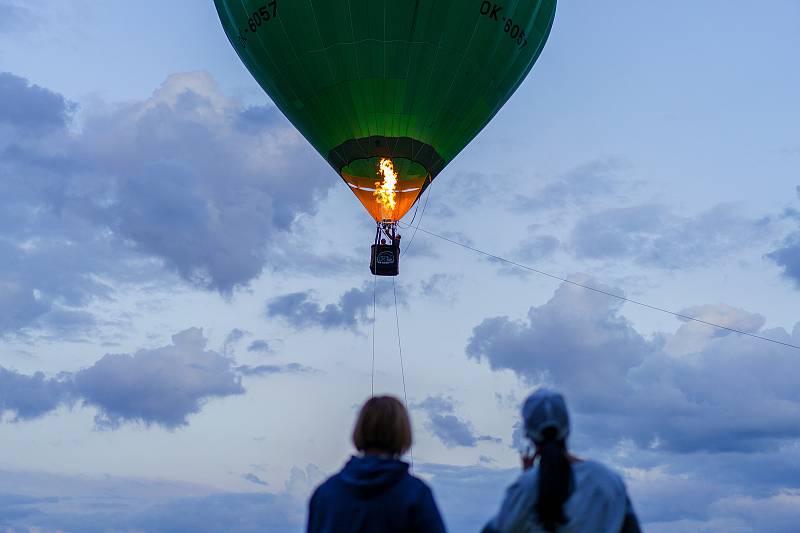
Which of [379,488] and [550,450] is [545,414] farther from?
[379,488]

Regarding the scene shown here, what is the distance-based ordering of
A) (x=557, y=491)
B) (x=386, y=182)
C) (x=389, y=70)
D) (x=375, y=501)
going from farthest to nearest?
(x=386, y=182)
(x=389, y=70)
(x=375, y=501)
(x=557, y=491)

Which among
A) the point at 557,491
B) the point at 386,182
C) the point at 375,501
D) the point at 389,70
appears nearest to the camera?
the point at 557,491

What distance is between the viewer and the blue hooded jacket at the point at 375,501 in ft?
14.1

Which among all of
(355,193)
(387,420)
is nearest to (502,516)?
(387,420)

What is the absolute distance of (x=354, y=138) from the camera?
81.0 feet

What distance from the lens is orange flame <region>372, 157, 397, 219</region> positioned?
2488 centimetres

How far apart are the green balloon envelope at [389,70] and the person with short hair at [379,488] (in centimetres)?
1954

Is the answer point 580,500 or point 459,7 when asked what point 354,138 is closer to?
point 459,7

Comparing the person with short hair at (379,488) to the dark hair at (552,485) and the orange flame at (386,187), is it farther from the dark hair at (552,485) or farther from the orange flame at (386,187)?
the orange flame at (386,187)

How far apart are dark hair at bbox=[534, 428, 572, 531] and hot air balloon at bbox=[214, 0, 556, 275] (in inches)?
775

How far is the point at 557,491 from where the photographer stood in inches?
168

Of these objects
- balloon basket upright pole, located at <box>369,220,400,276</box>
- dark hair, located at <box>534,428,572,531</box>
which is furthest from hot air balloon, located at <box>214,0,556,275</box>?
dark hair, located at <box>534,428,572,531</box>

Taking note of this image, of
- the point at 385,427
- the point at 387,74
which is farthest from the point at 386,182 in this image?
the point at 385,427

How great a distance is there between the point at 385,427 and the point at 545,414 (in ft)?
2.36
